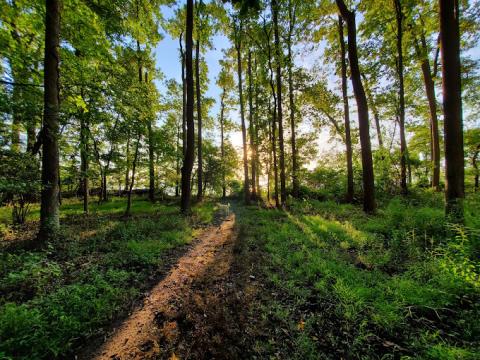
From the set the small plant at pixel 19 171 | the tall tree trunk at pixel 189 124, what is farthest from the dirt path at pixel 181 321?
the tall tree trunk at pixel 189 124

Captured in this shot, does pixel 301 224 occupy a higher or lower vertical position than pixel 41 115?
lower

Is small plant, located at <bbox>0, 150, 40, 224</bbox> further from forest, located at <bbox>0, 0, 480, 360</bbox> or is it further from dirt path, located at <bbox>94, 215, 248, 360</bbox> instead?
dirt path, located at <bbox>94, 215, 248, 360</bbox>

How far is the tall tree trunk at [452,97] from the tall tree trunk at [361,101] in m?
2.88

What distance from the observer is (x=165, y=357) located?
2.17 meters

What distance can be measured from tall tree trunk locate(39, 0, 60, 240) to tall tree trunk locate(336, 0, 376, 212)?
9.33 m

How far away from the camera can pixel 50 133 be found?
16.5 feet

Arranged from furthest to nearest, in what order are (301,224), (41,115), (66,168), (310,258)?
(66,168) → (301,224) → (41,115) → (310,258)

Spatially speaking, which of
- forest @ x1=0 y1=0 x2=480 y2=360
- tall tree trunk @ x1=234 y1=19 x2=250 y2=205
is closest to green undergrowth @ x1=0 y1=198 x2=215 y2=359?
forest @ x1=0 y1=0 x2=480 y2=360

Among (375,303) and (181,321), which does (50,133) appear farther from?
(375,303)

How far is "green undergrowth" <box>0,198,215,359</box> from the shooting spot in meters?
2.21

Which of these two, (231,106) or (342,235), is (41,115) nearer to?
(342,235)

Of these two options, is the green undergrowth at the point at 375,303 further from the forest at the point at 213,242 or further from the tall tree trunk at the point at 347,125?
the tall tree trunk at the point at 347,125

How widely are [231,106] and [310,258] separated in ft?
69.1

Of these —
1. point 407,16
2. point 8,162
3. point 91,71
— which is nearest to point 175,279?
point 8,162
